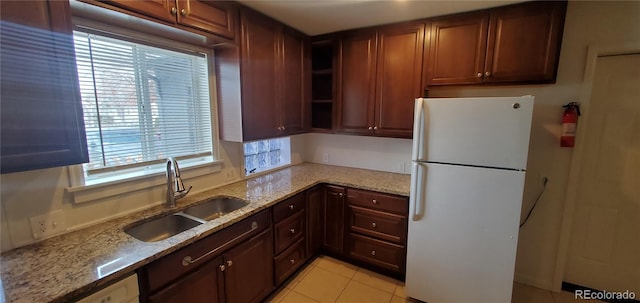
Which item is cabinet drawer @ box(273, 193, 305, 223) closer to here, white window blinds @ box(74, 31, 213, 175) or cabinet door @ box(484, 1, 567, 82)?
white window blinds @ box(74, 31, 213, 175)

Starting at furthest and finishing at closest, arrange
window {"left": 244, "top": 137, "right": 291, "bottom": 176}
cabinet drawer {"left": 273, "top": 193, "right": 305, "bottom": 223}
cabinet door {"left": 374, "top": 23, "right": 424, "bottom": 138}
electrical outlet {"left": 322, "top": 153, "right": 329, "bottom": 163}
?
electrical outlet {"left": 322, "top": 153, "right": 329, "bottom": 163}, window {"left": 244, "top": 137, "right": 291, "bottom": 176}, cabinet door {"left": 374, "top": 23, "right": 424, "bottom": 138}, cabinet drawer {"left": 273, "top": 193, "right": 305, "bottom": 223}

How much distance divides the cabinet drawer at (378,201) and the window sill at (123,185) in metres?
1.31

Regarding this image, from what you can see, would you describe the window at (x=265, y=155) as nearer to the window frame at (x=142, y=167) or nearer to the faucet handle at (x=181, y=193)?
the window frame at (x=142, y=167)

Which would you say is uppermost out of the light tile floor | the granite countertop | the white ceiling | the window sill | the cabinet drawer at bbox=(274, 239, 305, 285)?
the white ceiling

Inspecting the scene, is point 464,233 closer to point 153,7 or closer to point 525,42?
point 525,42

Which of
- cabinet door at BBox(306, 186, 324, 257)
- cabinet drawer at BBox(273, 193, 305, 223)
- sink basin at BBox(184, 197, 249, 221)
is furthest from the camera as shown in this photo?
cabinet door at BBox(306, 186, 324, 257)

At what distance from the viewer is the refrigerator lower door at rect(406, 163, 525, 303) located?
67.5 inches

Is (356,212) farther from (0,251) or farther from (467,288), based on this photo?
(0,251)

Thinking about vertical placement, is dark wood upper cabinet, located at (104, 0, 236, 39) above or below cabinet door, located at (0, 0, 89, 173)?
above

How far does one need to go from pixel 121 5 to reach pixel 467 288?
2.75 meters

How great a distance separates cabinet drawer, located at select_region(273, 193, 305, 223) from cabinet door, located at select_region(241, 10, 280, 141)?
23.6 inches

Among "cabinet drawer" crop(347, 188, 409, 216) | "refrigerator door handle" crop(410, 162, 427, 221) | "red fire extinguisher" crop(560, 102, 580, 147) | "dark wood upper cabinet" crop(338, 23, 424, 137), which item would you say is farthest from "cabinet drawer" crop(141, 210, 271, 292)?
"red fire extinguisher" crop(560, 102, 580, 147)

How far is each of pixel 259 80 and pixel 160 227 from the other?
1323mm

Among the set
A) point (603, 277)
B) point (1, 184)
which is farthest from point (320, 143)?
point (603, 277)
